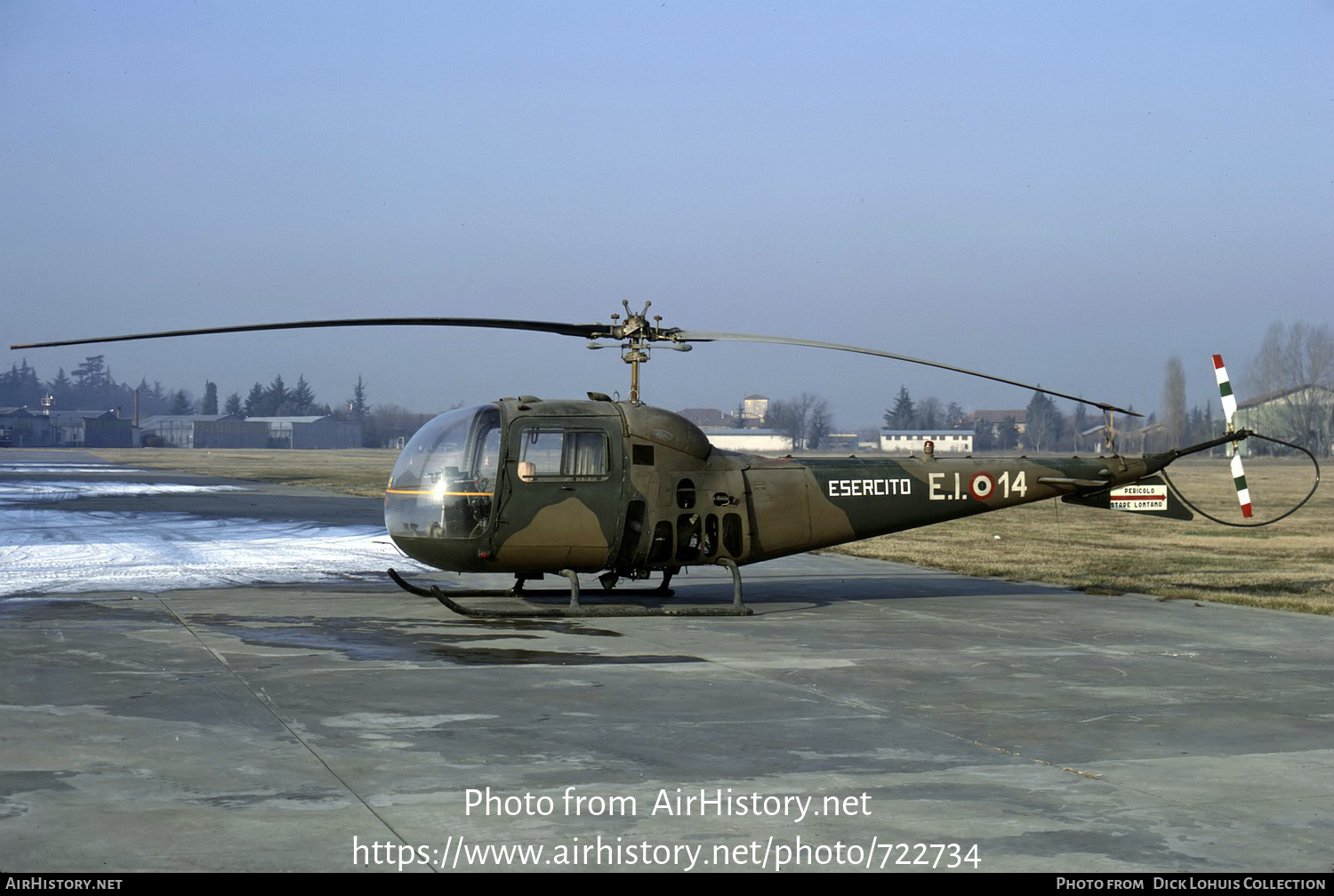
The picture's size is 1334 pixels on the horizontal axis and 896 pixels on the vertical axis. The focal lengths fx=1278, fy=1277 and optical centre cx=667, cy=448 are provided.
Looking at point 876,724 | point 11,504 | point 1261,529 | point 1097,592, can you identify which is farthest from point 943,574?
point 11,504

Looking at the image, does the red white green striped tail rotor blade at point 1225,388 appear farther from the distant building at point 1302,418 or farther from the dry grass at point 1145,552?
the distant building at point 1302,418

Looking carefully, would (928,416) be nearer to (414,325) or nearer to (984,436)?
(984,436)

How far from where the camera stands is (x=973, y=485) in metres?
15.6

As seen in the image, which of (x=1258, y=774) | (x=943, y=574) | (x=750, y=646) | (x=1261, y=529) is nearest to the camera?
(x=1258, y=774)

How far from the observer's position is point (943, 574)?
775 inches

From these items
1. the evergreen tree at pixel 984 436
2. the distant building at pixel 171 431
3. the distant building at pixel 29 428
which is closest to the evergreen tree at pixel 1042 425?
the evergreen tree at pixel 984 436

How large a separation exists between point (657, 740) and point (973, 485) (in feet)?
28.6

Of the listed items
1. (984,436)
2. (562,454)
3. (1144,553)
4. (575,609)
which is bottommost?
(575,609)

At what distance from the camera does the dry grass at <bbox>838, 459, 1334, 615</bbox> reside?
17688mm

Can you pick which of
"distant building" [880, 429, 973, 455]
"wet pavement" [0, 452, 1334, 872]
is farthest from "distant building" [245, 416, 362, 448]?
"wet pavement" [0, 452, 1334, 872]

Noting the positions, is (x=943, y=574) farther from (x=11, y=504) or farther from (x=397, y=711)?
(x=11, y=504)

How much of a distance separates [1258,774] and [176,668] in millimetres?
7800

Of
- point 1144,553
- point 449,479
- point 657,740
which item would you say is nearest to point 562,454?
point 449,479

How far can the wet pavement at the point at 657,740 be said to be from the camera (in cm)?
569
